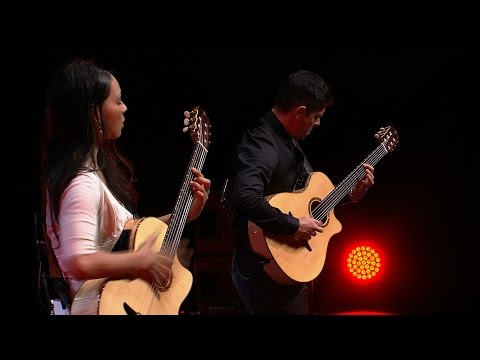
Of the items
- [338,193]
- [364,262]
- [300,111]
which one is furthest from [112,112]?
[364,262]

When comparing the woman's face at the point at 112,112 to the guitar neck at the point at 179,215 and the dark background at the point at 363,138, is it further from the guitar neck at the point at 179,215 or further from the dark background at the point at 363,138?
the dark background at the point at 363,138

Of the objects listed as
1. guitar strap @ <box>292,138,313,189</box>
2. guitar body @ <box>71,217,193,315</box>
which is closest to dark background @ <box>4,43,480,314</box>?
guitar strap @ <box>292,138,313,189</box>

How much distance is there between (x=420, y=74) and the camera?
5.03 metres

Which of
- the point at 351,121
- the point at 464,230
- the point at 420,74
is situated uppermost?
the point at 420,74

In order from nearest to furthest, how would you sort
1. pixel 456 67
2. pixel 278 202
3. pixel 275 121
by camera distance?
pixel 278 202
pixel 275 121
pixel 456 67

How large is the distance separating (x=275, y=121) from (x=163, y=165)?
61.9 inches

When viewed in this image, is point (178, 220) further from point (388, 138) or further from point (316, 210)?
point (388, 138)

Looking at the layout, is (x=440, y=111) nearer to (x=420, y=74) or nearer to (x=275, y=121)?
(x=420, y=74)

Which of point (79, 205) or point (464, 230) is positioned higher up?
point (79, 205)

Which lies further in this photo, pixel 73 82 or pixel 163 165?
pixel 163 165

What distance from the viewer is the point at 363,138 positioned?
16.8 ft

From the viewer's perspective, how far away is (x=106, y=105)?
224cm

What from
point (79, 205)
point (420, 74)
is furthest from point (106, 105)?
point (420, 74)

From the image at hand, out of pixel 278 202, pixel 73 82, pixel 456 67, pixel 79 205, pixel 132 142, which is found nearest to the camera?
pixel 79 205
